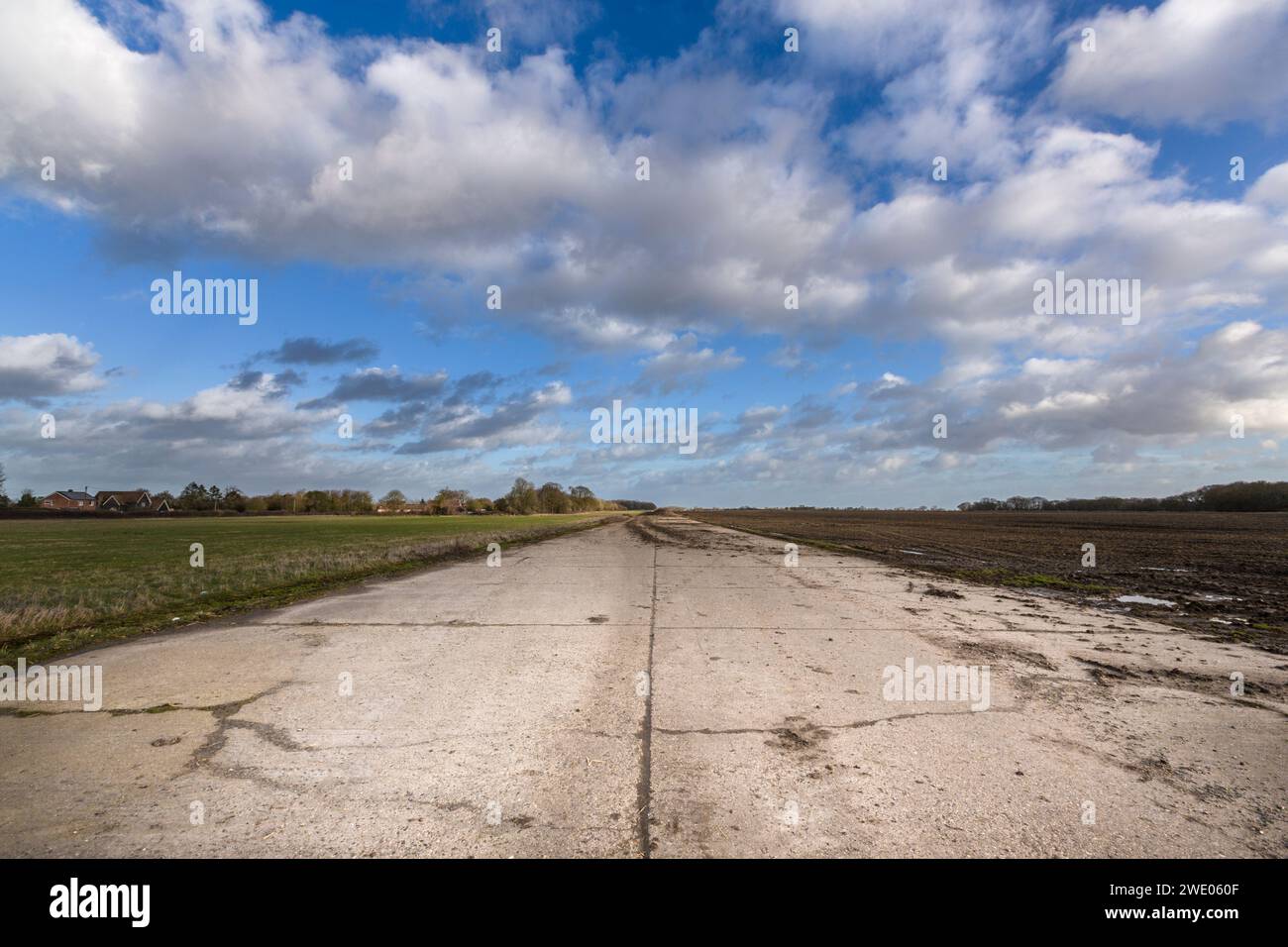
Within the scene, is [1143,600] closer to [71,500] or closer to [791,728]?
[791,728]

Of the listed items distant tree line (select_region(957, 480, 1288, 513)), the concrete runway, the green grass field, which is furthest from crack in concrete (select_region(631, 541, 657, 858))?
distant tree line (select_region(957, 480, 1288, 513))

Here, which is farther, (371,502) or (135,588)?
(371,502)

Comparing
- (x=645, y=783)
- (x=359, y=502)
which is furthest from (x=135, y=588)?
(x=359, y=502)

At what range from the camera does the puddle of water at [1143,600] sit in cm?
1275

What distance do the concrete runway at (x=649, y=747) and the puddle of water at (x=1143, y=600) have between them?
3.75m

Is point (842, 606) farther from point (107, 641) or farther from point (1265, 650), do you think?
point (107, 641)

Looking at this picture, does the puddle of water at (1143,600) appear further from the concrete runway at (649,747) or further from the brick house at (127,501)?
the brick house at (127,501)

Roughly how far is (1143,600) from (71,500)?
175391mm

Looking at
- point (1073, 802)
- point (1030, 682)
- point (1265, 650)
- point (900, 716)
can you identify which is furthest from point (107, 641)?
point (1265, 650)

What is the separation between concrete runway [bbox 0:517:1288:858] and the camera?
3.57m

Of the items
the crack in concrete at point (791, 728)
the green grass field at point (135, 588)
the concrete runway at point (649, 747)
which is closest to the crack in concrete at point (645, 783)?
the concrete runway at point (649, 747)

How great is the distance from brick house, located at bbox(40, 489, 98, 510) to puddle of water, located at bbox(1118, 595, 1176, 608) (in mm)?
166283

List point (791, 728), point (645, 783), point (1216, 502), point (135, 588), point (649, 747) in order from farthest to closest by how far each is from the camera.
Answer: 1. point (1216, 502)
2. point (135, 588)
3. point (791, 728)
4. point (649, 747)
5. point (645, 783)

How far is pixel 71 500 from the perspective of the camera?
127750 millimetres
